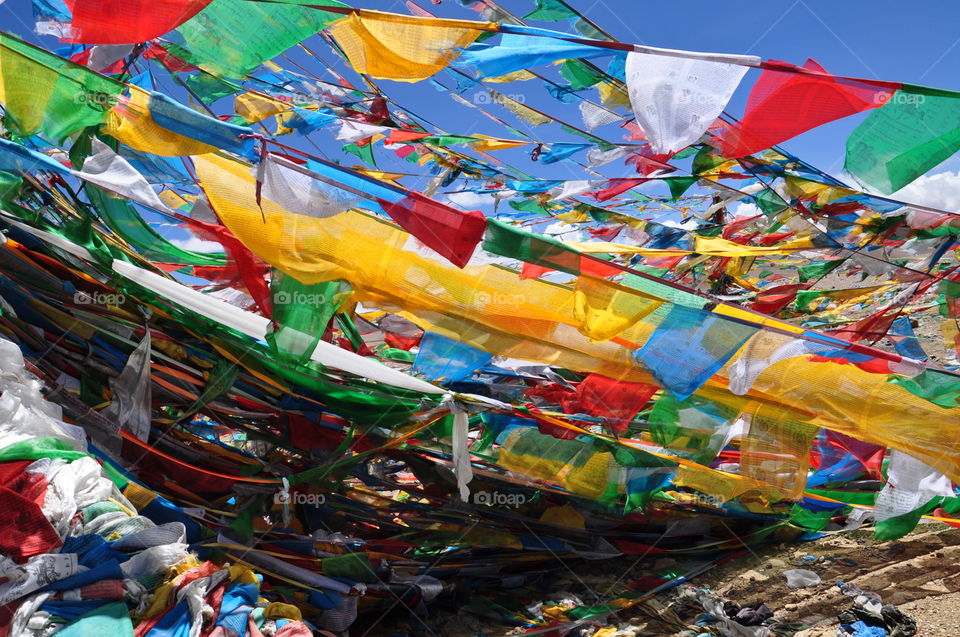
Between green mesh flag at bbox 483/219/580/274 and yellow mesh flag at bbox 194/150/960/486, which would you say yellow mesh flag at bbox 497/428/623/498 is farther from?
green mesh flag at bbox 483/219/580/274

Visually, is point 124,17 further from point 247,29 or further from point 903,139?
point 903,139

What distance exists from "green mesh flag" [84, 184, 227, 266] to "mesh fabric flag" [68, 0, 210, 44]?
106 centimetres

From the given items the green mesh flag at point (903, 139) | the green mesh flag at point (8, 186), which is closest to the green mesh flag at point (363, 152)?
the green mesh flag at point (8, 186)

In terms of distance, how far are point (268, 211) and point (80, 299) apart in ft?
4.10

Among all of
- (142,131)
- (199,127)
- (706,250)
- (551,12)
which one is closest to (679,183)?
(706,250)

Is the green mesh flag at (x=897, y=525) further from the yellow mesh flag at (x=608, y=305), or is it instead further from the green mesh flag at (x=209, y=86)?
the green mesh flag at (x=209, y=86)

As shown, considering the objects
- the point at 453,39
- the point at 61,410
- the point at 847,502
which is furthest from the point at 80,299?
the point at 847,502

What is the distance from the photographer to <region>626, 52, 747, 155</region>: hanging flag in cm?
231

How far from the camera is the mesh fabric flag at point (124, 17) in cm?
216

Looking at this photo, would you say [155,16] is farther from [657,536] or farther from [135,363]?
[657,536]

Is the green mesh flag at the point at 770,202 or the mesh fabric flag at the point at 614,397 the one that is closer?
the mesh fabric flag at the point at 614,397

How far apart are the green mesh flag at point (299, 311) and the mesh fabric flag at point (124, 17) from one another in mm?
935

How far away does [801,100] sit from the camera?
7.94 ft

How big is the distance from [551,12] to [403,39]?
187 cm
